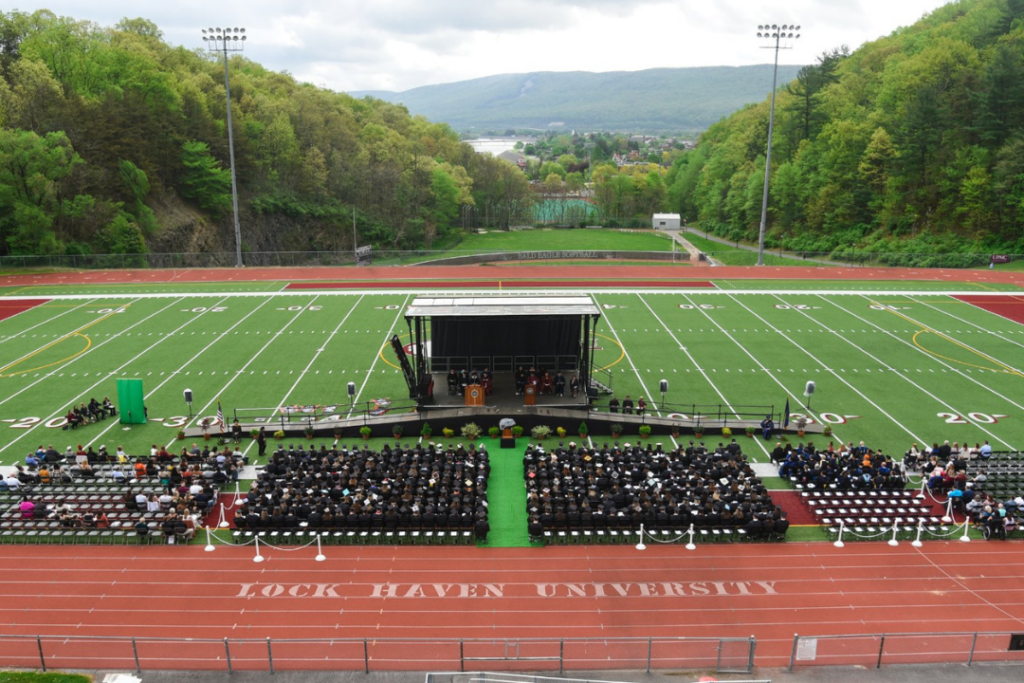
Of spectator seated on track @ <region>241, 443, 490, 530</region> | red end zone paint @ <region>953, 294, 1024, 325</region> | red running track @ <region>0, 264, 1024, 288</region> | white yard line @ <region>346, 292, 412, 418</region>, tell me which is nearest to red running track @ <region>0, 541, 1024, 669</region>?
spectator seated on track @ <region>241, 443, 490, 530</region>

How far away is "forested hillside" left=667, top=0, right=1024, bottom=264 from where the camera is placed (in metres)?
73.8

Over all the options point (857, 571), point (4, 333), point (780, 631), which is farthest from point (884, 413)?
point (4, 333)

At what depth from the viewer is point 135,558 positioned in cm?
2088

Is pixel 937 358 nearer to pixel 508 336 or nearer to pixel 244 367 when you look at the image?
pixel 508 336

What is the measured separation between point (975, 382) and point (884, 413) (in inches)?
286

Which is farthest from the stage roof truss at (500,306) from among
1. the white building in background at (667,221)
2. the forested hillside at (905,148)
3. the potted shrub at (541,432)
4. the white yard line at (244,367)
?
the white building in background at (667,221)

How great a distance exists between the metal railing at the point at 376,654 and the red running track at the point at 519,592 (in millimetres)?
439

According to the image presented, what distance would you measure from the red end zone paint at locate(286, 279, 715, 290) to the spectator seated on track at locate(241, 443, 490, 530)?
30.7 meters

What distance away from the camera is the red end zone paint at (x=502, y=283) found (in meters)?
55.4

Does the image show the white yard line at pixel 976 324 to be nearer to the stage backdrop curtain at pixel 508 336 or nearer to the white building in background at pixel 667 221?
the stage backdrop curtain at pixel 508 336

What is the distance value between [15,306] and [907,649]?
5340cm

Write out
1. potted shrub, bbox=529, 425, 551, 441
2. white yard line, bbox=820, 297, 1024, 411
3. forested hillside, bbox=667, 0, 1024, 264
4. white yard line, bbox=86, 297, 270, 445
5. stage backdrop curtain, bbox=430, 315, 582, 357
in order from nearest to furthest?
potted shrub, bbox=529, 425, 551, 441, white yard line, bbox=86, 297, 270, 445, stage backdrop curtain, bbox=430, 315, 582, 357, white yard line, bbox=820, 297, 1024, 411, forested hillside, bbox=667, 0, 1024, 264

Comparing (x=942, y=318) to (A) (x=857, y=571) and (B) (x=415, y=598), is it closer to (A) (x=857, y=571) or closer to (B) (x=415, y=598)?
(A) (x=857, y=571)

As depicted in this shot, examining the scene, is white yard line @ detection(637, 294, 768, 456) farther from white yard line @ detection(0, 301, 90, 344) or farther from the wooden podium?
white yard line @ detection(0, 301, 90, 344)
